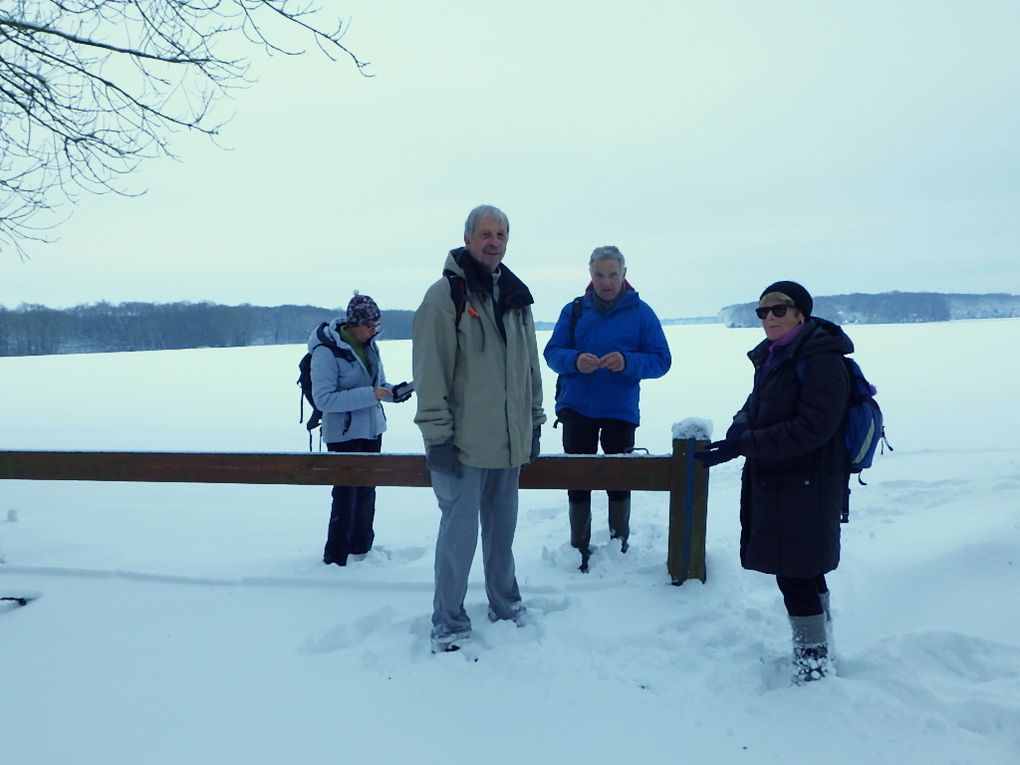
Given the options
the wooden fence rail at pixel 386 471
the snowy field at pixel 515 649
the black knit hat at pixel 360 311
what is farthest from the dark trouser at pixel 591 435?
the black knit hat at pixel 360 311

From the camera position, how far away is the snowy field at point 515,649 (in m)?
2.43

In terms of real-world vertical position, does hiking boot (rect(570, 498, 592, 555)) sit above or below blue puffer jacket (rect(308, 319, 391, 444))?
below

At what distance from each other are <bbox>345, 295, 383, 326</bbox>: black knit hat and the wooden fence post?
6.94 ft

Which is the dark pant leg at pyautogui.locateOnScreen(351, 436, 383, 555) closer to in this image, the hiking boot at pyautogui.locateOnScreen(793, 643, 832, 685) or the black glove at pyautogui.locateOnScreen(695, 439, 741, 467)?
the black glove at pyautogui.locateOnScreen(695, 439, 741, 467)

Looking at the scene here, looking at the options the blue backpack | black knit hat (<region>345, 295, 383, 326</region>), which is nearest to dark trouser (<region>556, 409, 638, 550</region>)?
black knit hat (<region>345, 295, 383, 326</region>)

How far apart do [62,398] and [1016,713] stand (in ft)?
67.5

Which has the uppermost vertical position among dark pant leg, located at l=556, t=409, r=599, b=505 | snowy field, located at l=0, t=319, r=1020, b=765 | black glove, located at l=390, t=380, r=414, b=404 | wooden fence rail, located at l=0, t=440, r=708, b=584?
black glove, located at l=390, t=380, r=414, b=404

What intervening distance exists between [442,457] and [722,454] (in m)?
1.28

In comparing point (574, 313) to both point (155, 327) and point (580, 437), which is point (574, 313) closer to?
point (580, 437)

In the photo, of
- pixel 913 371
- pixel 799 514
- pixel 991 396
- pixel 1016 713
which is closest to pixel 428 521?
pixel 799 514

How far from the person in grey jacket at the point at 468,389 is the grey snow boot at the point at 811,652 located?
143 cm

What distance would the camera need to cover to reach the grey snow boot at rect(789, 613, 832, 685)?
8.89ft

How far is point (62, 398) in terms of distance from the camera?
57.1ft

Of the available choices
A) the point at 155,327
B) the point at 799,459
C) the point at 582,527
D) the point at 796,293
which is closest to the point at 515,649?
the point at 582,527
